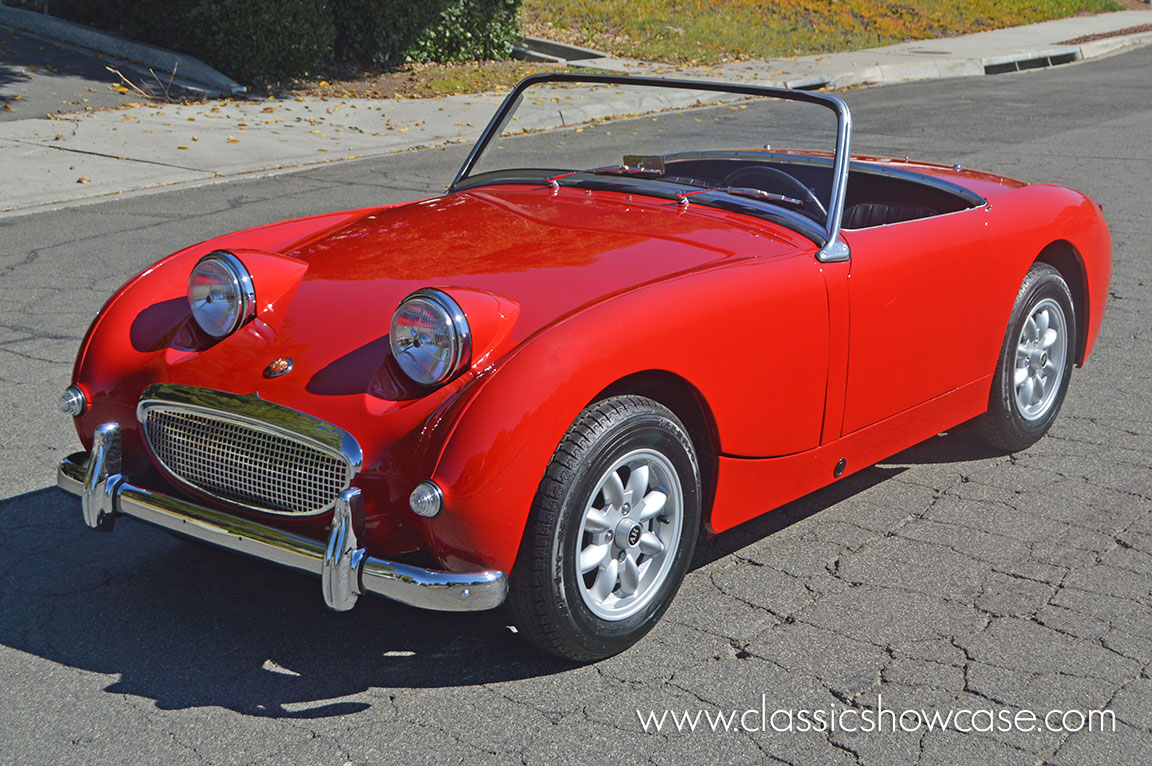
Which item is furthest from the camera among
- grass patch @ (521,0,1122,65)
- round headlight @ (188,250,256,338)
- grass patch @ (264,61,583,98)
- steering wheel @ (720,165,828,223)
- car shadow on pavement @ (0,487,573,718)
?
grass patch @ (521,0,1122,65)

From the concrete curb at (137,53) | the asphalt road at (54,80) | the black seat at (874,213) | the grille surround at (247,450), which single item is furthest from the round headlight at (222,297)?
Result: the concrete curb at (137,53)

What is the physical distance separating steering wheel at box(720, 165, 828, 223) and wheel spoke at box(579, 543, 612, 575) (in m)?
1.32

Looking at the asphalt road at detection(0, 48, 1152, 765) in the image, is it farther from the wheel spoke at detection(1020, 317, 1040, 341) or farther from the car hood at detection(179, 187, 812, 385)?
the car hood at detection(179, 187, 812, 385)

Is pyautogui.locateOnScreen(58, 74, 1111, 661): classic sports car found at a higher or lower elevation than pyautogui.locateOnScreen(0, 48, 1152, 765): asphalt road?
higher

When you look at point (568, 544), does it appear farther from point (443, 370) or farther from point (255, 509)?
point (255, 509)

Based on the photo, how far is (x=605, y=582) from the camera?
3053 mm

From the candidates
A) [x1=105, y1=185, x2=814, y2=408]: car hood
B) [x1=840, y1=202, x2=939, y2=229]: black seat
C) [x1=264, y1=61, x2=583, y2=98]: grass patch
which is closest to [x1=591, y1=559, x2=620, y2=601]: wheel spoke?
[x1=105, y1=185, x2=814, y2=408]: car hood

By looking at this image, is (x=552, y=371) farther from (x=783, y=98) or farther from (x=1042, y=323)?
(x=1042, y=323)

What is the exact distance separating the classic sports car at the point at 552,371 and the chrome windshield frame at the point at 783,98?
0.04 feet

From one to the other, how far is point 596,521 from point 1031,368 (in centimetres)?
232

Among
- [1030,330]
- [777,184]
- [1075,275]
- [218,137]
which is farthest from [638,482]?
[218,137]

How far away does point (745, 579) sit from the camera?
3561 millimetres

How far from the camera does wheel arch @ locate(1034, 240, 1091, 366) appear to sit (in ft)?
15.0

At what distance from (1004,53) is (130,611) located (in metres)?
19.9
